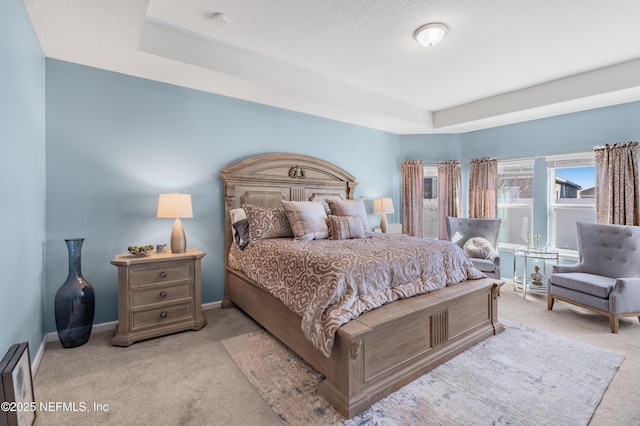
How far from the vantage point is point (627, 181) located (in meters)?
3.65

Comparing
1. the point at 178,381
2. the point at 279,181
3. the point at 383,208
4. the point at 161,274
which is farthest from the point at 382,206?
the point at 178,381

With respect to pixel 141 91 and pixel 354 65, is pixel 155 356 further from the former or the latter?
pixel 354 65

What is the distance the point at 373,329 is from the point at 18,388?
192cm

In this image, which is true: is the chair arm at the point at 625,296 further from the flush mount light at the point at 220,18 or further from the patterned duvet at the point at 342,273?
the flush mount light at the point at 220,18

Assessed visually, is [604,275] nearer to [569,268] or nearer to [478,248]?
[569,268]

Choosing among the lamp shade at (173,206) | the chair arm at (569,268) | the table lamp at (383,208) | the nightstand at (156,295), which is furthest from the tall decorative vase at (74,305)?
the chair arm at (569,268)

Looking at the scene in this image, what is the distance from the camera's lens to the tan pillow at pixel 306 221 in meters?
3.23

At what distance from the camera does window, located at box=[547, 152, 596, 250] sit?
163 inches

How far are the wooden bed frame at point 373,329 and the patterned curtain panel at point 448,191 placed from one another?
8.58 ft

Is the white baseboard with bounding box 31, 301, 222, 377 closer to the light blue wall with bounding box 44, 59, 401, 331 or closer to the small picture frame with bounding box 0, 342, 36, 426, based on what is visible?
the light blue wall with bounding box 44, 59, 401, 331

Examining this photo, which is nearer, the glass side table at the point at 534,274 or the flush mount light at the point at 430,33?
the flush mount light at the point at 430,33

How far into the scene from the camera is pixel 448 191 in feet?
17.6

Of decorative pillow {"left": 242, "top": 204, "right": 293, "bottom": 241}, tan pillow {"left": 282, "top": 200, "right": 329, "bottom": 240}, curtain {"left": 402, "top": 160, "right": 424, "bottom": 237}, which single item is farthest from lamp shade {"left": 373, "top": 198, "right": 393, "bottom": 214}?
decorative pillow {"left": 242, "top": 204, "right": 293, "bottom": 241}

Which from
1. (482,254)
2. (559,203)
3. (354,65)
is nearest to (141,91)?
(354,65)
